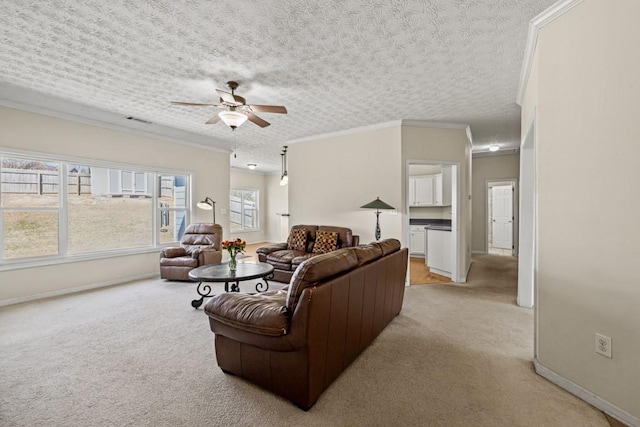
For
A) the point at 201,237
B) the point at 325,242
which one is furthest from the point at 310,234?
the point at 201,237

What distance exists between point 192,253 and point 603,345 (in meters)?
5.09

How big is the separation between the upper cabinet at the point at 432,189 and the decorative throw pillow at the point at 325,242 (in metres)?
3.59

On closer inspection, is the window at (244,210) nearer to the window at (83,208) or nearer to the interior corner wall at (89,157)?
the interior corner wall at (89,157)

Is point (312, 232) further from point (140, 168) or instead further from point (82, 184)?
point (82, 184)

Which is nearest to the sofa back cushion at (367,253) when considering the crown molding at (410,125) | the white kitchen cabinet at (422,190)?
the crown molding at (410,125)

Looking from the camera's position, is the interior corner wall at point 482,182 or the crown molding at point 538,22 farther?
the interior corner wall at point 482,182

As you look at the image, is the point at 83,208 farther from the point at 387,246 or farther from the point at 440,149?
the point at 440,149

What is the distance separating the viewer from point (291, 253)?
4895 mm

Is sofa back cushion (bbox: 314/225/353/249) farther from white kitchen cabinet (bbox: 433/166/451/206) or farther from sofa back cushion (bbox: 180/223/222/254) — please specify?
white kitchen cabinet (bbox: 433/166/451/206)

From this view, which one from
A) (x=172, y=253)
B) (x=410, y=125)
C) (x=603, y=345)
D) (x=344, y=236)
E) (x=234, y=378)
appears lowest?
(x=234, y=378)

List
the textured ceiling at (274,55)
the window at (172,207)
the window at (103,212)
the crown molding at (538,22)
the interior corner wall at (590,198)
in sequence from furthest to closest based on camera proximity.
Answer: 1. the window at (172,207)
2. the window at (103,212)
3. the textured ceiling at (274,55)
4. the crown molding at (538,22)
5. the interior corner wall at (590,198)

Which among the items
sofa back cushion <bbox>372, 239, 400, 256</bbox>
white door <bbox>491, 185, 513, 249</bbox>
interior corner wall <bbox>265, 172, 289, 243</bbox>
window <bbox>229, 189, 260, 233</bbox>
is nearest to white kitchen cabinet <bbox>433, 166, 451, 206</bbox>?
white door <bbox>491, 185, 513, 249</bbox>

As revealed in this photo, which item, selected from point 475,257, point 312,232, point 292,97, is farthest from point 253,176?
point 475,257

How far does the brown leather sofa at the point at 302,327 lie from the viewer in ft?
5.64
